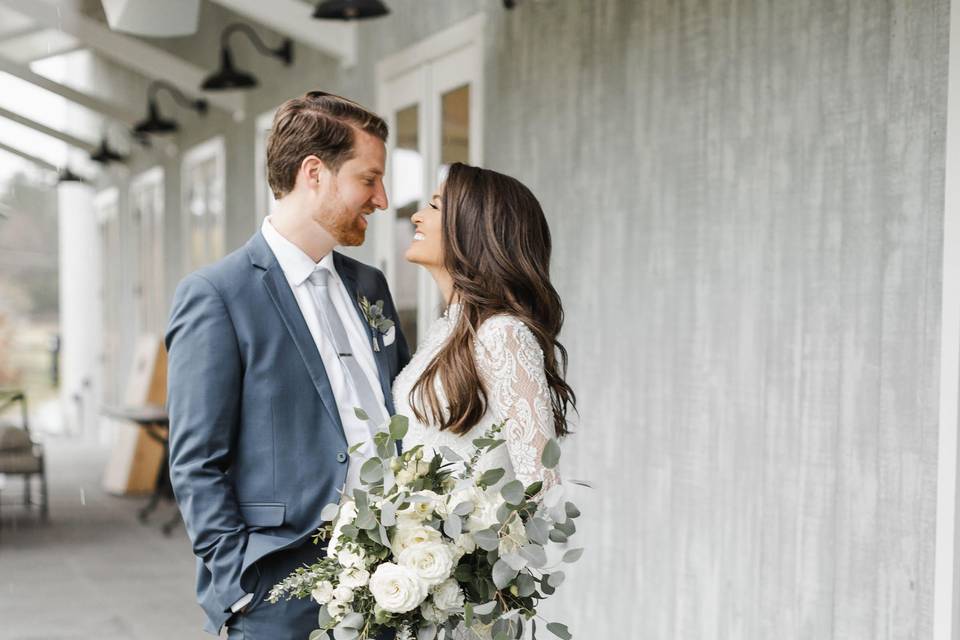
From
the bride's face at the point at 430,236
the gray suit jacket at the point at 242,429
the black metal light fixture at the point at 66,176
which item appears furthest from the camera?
the black metal light fixture at the point at 66,176

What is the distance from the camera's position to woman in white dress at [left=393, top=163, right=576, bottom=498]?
2086 mm

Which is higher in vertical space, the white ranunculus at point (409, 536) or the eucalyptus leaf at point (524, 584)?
the white ranunculus at point (409, 536)

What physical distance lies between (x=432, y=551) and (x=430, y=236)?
2.72 ft

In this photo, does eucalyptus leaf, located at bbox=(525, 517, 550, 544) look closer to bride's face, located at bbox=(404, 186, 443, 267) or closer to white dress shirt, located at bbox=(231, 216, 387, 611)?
white dress shirt, located at bbox=(231, 216, 387, 611)

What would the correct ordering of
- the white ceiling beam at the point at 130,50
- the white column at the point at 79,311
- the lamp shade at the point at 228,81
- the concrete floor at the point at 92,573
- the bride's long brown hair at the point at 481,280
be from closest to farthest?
the bride's long brown hair at the point at 481,280 → the concrete floor at the point at 92,573 → the lamp shade at the point at 228,81 → the white ceiling beam at the point at 130,50 → the white column at the point at 79,311

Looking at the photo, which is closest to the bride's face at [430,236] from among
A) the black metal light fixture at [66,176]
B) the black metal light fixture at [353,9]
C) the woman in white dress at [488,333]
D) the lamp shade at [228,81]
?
the woman in white dress at [488,333]

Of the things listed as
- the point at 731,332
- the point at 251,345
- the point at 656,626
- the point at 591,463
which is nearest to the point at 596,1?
the point at 731,332

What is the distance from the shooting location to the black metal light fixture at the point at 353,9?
449 cm

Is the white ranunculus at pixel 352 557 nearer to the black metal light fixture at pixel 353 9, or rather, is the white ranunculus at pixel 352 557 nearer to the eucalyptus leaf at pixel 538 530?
the eucalyptus leaf at pixel 538 530

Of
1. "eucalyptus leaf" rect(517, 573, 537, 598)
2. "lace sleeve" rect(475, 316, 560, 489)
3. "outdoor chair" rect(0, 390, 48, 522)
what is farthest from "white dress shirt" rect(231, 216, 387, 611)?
"outdoor chair" rect(0, 390, 48, 522)

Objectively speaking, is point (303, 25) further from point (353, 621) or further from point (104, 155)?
point (353, 621)

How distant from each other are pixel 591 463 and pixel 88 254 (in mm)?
10473

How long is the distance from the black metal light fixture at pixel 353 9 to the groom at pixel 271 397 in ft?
8.37

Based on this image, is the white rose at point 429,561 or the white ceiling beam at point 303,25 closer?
the white rose at point 429,561
